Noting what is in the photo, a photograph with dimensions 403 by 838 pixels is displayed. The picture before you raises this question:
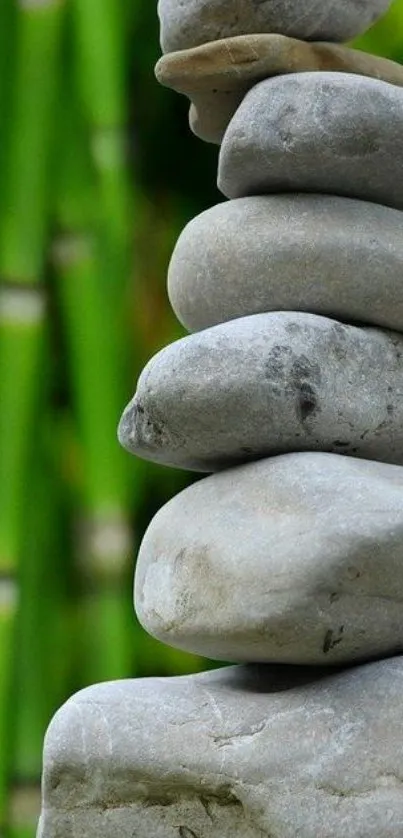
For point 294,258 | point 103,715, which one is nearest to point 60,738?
point 103,715

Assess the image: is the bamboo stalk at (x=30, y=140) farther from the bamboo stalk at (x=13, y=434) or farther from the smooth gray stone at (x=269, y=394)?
the smooth gray stone at (x=269, y=394)

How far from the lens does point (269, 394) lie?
868 mm

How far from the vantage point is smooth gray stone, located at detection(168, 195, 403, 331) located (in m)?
0.93

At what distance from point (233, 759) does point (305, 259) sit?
365 mm

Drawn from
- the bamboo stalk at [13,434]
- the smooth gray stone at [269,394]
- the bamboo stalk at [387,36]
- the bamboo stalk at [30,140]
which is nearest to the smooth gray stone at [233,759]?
the smooth gray stone at [269,394]

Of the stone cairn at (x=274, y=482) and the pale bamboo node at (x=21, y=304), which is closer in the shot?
the stone cairn at (x=274, y=482)

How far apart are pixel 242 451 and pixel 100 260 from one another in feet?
3.27

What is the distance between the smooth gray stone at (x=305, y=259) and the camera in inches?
36.6

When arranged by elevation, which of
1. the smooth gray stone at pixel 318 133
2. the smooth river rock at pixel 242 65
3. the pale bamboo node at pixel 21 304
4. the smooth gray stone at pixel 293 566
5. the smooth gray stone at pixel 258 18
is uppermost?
the smooth gray stone at pixel 258 18

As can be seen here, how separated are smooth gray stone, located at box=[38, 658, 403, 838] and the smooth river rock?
0.46 metres

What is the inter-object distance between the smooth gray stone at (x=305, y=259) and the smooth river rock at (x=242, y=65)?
0.10 metres

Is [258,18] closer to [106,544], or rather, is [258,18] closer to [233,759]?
[233,759]

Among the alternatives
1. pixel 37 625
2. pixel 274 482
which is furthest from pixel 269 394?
pixel 37 625

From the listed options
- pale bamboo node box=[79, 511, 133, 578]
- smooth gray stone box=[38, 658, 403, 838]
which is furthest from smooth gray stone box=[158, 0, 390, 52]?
pale bamboo node box=[79, 511, 133, 578]
